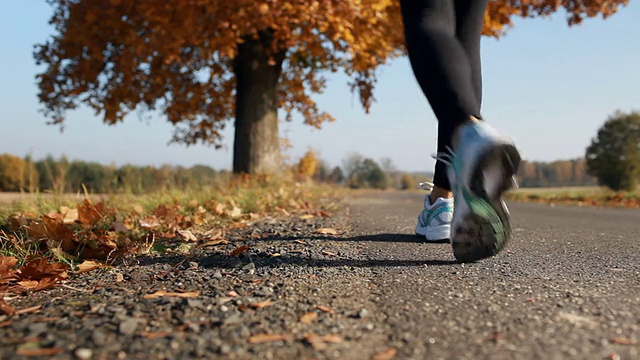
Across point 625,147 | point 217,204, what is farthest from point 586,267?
point 625,147

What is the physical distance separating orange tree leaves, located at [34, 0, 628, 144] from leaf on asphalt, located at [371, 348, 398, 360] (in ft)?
18.5

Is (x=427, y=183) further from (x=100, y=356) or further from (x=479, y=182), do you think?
(x=100, y=356)

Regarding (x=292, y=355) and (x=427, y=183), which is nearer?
(x=292, y=355)

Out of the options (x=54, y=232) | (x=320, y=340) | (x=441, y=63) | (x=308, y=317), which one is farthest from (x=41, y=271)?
(x=441, y=63)

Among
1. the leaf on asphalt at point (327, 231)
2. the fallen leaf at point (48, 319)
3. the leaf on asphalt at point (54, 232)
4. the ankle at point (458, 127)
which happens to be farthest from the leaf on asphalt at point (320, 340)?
the leaf on asphalt at point (327, 231)

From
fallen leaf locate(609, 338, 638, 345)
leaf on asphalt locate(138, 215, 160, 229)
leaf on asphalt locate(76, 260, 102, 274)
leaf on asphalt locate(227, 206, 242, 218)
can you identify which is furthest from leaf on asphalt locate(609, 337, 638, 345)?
leaf on asphalt locate(227, 206, 242, 218)

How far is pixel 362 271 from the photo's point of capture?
171 cm

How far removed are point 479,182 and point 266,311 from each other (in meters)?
0.83

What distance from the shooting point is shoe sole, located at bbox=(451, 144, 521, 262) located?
1.56 meters

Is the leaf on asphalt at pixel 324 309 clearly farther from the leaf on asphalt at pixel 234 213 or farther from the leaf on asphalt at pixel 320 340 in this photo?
the leaf on asphalt at pixel 234 213

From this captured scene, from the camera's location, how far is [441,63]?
1723 mm

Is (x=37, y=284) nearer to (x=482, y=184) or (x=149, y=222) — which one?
(x=149, y=222)

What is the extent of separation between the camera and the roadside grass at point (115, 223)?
7.11ft

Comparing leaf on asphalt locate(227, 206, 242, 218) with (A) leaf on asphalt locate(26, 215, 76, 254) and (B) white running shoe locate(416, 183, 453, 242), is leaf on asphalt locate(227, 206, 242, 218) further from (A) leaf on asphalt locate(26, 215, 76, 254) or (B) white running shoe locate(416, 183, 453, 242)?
(B) white running shoe locate(416, 183, 453, 242)
